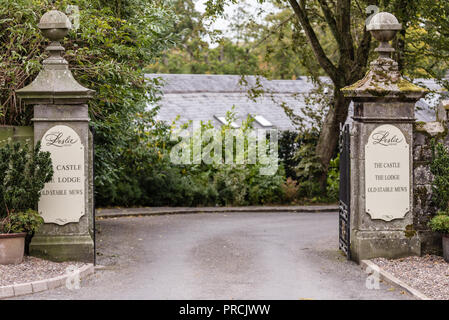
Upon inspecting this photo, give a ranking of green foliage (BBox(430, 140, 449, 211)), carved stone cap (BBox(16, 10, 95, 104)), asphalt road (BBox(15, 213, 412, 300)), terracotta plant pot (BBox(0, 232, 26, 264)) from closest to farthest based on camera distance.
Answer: asphalt road (BBox(15, 213, 412, 300)), terracotta plant pot (BBox(0, 232, 26, 264)), carved stone cap (BBox(16, 10, 95, 104)), green foliage (BBox(430, 140, 449, 211))

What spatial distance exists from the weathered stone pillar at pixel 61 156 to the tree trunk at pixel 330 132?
10695mm

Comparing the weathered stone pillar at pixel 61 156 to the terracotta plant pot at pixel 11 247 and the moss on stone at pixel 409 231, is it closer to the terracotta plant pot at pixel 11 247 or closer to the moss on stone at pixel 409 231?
the terracotta plant pot at pixel 11 247

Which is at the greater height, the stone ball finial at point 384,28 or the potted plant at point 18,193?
the stone ball finial at point 384,28

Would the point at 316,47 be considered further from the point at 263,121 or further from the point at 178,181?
the point at 263,121

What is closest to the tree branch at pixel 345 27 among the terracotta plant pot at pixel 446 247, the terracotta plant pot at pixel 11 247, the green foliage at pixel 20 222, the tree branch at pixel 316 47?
the tree branch at pixel 316 47

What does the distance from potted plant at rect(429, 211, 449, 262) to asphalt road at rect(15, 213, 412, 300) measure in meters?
1.31

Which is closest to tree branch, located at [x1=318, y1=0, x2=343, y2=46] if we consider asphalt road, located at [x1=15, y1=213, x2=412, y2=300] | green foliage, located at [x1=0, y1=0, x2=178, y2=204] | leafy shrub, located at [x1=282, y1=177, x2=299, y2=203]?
leafy shrub, located at [x1=282, y1=177, x2=299, y2=203]

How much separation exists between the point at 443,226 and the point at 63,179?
5.62m

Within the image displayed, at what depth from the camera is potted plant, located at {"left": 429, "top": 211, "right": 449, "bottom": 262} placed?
9.73 meters

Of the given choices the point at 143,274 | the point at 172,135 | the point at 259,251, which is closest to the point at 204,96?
the point at 172,135

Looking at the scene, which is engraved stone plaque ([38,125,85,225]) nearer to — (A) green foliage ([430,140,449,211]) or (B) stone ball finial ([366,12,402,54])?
(B) stone ball finial ([366,12,402,54])

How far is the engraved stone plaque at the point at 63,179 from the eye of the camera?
9750 mm

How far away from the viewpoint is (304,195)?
20.5 m

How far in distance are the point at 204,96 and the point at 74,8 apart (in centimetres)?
1912
